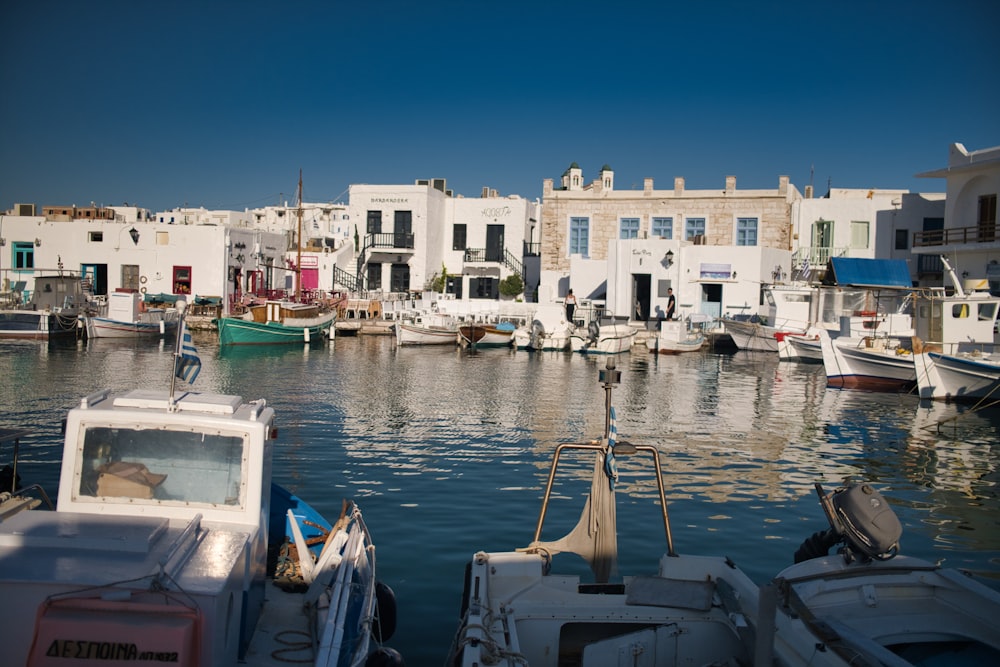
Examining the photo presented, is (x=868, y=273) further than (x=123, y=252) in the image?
No

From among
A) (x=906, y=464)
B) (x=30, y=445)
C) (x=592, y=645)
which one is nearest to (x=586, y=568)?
(x=592, y=645)

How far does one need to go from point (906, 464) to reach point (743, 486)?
413 cm

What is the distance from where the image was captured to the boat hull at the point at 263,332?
36156 millimetres

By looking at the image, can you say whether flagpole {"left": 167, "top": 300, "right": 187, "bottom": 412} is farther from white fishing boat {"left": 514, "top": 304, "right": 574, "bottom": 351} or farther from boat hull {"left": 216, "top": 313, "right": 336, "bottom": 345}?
white fishing boat {"left": 514, "top": 304, "right": 574, "bottom": 351}

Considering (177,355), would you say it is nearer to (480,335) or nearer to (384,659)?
(384,659)

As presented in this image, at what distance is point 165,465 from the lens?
5770 mm

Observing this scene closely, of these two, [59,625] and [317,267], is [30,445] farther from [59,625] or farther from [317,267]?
[317,267]

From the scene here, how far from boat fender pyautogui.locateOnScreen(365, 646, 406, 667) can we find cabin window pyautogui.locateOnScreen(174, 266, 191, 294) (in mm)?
44811

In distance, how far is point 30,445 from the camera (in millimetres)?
14656

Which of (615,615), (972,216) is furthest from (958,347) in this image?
(615,615)

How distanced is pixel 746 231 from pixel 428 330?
19511 millimetres

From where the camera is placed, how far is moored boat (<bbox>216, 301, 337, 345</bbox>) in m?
36.3

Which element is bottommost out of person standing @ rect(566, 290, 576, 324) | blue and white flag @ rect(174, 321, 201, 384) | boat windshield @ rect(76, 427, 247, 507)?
boat windshield @ rect(76, 427, 247, 507)

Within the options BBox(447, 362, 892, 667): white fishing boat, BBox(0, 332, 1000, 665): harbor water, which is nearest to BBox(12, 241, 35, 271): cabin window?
BBox(0, 332, 1000, 665): harbor water
